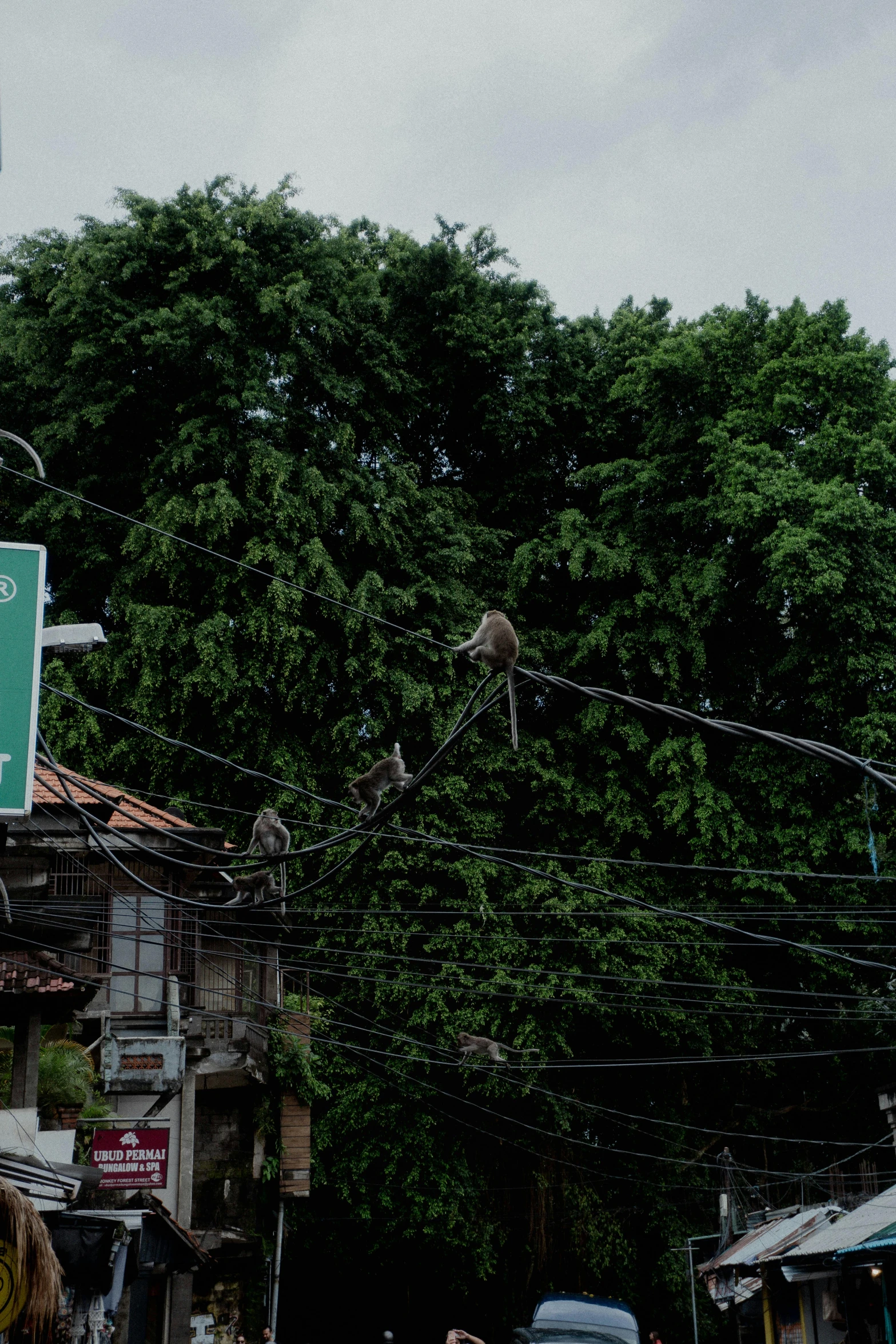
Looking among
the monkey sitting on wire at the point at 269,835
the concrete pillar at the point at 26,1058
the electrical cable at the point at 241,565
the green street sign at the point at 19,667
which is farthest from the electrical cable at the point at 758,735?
the concrete pillar at the point at 26,1058

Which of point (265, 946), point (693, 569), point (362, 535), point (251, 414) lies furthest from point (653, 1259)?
point (251, 414)

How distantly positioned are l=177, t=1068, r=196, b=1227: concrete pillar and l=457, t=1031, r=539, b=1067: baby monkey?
295 cm

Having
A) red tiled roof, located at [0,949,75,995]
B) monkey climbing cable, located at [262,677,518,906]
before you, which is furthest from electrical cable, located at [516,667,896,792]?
red tiled roof, located at [0,949,75,995]

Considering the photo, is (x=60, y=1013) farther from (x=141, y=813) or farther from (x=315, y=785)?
(x=315, y=785)

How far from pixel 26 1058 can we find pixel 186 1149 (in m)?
5.24

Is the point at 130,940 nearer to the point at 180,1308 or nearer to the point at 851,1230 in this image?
the point at 180,1308

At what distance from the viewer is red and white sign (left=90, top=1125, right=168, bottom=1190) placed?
912cm

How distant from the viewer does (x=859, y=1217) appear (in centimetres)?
1267

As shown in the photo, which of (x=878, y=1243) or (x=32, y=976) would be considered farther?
(x=878, y=1243)

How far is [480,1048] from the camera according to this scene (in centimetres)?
1444

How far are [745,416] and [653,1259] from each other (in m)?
10.9

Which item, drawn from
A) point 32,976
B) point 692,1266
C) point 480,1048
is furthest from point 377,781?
point 692,1266

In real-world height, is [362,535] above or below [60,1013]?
above

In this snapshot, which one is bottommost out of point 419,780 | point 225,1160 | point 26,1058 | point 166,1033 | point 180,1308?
point 180,1308
